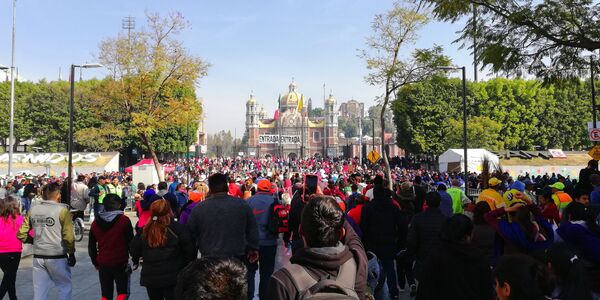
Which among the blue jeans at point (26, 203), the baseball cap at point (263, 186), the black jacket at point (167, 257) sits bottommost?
the blue jeans at point (26, 203)

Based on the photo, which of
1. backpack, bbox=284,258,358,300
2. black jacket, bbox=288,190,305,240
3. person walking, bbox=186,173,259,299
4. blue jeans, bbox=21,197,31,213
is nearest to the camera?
backpack, bbox=284,258,358,300

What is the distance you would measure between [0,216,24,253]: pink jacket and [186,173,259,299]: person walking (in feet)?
8.38

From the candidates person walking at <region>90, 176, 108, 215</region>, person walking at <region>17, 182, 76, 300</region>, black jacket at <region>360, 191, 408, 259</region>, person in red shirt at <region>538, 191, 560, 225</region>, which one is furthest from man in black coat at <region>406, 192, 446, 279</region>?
person walking at <region>90, 176, 108, 215</region>

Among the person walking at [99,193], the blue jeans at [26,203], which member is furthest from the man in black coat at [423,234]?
the blue jeans at [26,203]

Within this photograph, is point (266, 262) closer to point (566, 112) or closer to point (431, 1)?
point (431, 1)

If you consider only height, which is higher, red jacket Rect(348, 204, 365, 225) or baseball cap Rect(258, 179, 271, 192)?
baseball cap Rect(258, 179, 271, 192)

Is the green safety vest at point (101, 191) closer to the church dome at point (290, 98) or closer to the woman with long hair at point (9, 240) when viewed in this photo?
the woman with long hair at point (9, 240)

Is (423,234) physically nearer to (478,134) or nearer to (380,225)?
(380,225)

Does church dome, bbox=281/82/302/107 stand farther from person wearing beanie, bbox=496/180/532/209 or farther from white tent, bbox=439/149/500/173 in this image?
person wearing beanie, bbox=496/180/532/209

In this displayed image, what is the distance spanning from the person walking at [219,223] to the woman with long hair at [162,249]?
228 millimetres

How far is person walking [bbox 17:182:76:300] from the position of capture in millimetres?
5828

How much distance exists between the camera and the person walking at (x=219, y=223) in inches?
209

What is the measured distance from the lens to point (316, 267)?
101 inches

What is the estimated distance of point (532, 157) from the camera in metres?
39.8
